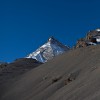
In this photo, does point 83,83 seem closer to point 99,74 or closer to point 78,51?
point 99,74

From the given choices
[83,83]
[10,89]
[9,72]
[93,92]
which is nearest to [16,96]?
[10,89]

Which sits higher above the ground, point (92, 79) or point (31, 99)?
point (31, 99)

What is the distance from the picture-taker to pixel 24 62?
78.3 m

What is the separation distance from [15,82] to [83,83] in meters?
25.6

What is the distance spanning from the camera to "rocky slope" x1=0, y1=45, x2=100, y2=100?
75.8 feet

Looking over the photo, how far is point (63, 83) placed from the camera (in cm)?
3189

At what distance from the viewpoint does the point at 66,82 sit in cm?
3111

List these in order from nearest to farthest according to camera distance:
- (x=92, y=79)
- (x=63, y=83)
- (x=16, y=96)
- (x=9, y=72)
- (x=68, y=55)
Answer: (x=92, y=79) → (x=63, y=83) → (x=16, y=96) → (x=68, y=55) → (x=9, y=72)

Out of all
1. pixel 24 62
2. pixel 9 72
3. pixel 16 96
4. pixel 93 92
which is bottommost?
pixel 93 92

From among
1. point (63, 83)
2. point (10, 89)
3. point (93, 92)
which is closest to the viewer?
point (93, 92)

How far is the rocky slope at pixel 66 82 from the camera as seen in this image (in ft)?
75.8

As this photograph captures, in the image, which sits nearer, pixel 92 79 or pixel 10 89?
pixel 92 79

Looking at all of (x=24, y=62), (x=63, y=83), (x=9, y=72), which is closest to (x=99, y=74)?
(x=63, y=83)

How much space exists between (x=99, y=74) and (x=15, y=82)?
86.3 feet
